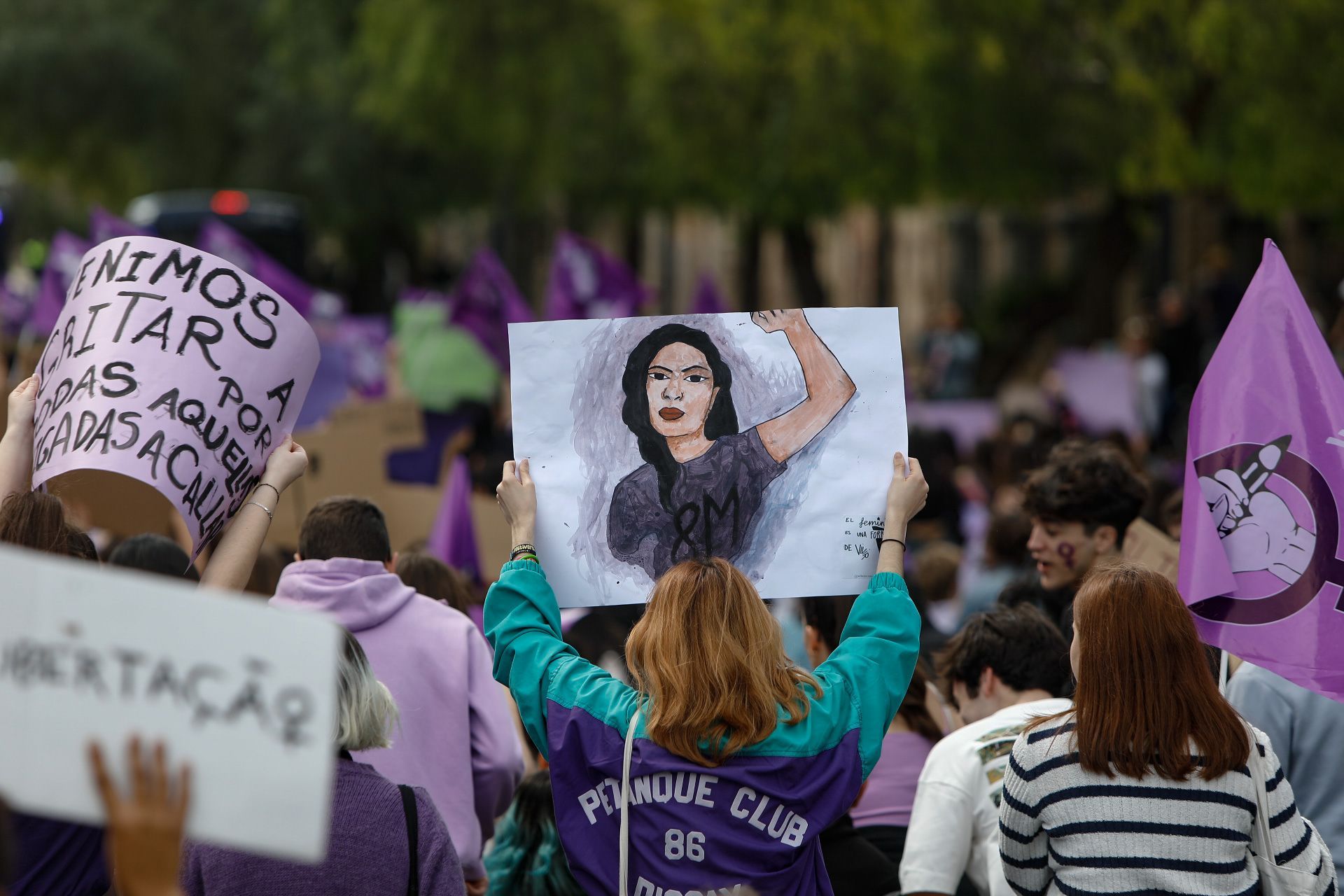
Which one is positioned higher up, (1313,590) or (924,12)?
(924,12)

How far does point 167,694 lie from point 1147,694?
1.72 metres

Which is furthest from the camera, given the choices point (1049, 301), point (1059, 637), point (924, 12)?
point (1049, 301)

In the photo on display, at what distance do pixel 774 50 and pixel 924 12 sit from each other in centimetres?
267

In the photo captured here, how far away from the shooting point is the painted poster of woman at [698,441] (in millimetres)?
3344

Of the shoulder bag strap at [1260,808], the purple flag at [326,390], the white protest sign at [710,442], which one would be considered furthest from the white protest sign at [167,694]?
the purple flag at [326,390]

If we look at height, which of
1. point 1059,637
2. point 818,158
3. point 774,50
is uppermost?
point 774,50

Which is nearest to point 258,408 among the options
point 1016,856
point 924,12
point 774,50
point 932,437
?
point 1016,856

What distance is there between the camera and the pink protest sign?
335 centimetres

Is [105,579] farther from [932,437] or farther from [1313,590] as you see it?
[932,437]

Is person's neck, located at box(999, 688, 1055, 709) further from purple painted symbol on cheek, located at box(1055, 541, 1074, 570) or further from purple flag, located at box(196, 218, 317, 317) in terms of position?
purple flag, located at box(196, 218, 317, 317)

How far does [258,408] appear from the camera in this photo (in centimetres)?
351

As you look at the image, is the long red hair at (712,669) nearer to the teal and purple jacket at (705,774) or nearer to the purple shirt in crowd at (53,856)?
the teal and purple jacket at (705,774)

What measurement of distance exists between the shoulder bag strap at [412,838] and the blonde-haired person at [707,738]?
0.26 meters

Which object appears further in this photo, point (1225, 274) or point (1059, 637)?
point (1225, 274)
